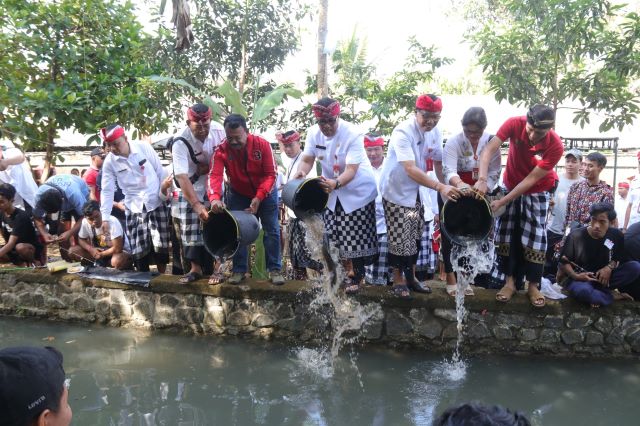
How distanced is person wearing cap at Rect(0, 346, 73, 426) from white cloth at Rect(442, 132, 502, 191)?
11.0ft

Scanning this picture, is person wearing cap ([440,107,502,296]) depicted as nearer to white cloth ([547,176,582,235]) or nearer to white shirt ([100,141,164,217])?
white cloth ([547,176,582,235])

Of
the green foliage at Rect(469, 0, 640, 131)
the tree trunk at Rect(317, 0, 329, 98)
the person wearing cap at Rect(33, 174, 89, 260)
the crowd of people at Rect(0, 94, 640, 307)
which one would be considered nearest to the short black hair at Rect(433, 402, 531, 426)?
the crowd of people at Rect(0, 94, 640, 307)

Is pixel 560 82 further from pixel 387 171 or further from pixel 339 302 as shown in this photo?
pixel 339 302

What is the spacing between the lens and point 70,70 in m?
6.94

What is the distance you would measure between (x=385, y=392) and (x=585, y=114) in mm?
6203

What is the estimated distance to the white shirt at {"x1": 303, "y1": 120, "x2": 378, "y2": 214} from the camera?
4.45 m

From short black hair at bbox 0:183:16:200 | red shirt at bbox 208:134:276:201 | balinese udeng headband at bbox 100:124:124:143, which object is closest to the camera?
red shirt at bbox 208:134:276:201

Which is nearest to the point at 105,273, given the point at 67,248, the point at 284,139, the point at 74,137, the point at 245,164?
the point at 67,248

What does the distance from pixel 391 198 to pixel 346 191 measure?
1.31ft

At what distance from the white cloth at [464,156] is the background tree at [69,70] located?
4221mm

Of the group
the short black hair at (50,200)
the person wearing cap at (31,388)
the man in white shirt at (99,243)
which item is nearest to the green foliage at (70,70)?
the short black hair at (50,200)

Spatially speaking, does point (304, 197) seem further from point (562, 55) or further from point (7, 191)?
point (562, 55)

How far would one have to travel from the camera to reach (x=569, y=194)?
5.56m

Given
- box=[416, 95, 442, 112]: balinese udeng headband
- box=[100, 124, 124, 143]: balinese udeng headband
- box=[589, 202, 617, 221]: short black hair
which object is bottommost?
box=[589, 202, 617, 221]: short black hair
